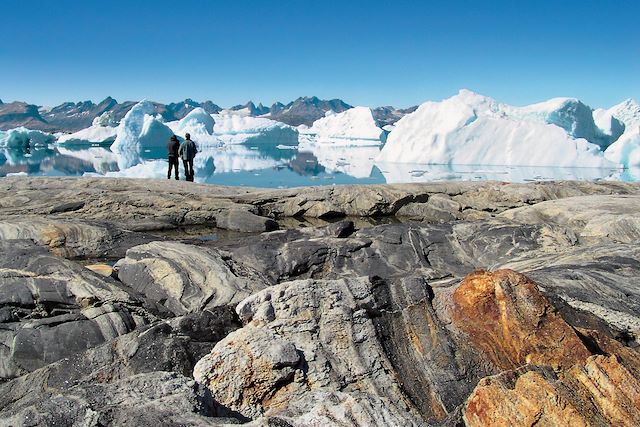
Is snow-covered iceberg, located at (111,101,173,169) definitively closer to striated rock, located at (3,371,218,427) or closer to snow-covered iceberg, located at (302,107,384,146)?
snow-covered iceberg, located at (302,107,384,146)

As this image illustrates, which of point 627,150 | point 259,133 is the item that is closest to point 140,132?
point 259,133

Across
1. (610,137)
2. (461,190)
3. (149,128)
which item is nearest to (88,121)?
(149,128)

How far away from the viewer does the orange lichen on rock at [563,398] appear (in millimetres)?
2328

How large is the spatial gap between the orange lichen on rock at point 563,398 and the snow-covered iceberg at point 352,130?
174 feet

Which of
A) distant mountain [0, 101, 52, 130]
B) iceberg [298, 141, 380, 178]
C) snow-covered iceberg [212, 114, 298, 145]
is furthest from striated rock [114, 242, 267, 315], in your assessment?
distant mountain [0, 101, 52, 130]

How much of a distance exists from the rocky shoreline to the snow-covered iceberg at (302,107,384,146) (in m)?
49.2

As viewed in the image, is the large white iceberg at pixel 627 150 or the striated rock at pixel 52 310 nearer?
the striated rock at pixel 52 310

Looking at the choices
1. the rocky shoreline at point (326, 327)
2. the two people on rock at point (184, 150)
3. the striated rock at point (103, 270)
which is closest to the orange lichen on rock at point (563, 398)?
the rocky shoreline at point (326, 327)

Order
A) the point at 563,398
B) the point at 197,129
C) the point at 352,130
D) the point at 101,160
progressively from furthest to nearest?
the point at 352,130
the point at 197,129
the point at 101,160
the point at 563,398

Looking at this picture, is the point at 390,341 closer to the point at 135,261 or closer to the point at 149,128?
the point at 135,261

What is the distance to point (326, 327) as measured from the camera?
3.43 metres

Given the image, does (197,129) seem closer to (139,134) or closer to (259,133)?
(259,133)

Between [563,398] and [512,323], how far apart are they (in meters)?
0.98

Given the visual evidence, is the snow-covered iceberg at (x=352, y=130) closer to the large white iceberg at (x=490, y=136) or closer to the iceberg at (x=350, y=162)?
the iceberg at (x=350, y=162)
